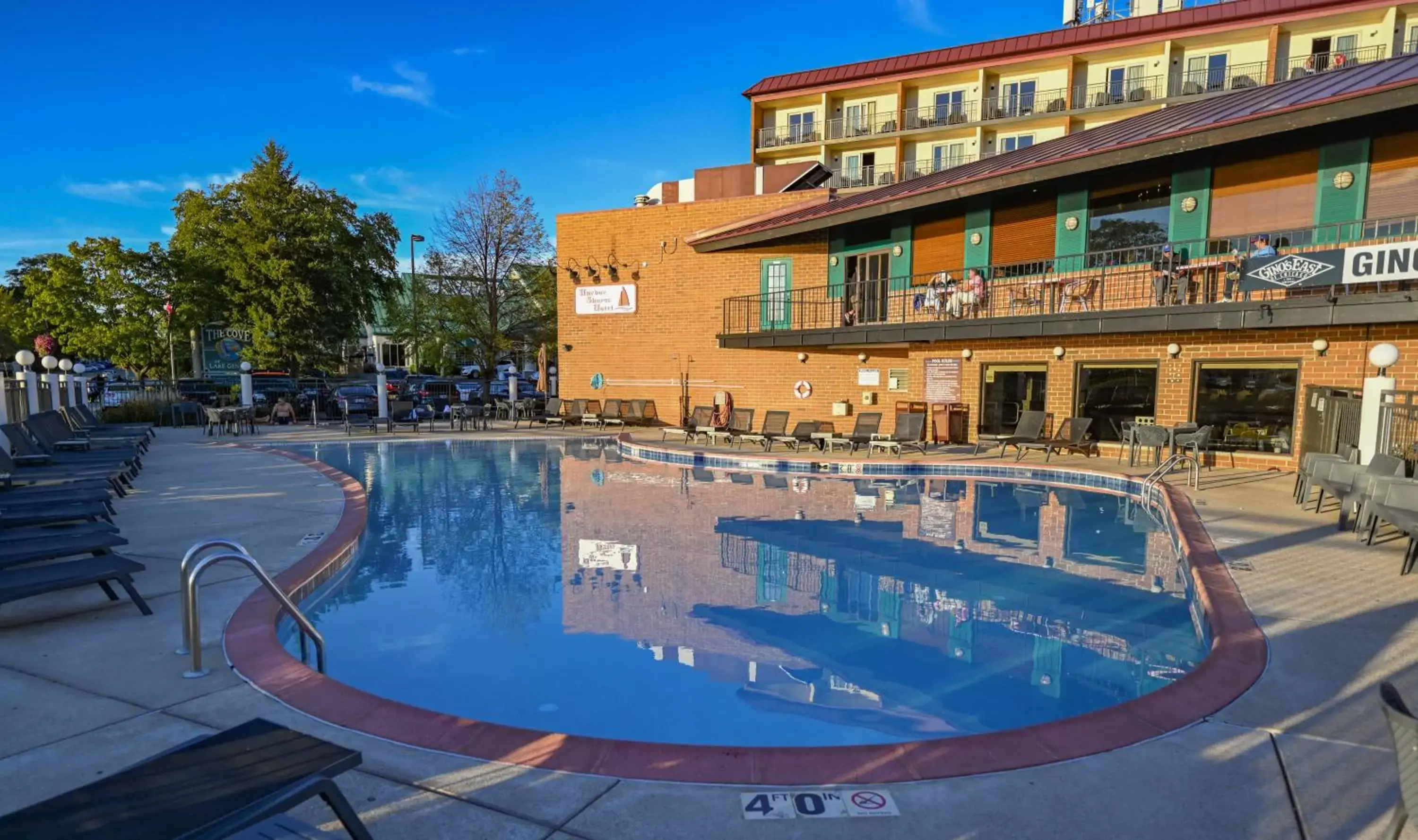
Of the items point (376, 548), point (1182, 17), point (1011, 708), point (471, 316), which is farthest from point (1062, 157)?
point (1182, 17)

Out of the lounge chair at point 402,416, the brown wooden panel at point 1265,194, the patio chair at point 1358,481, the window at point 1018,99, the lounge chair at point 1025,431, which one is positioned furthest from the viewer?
the window at point 1018,99

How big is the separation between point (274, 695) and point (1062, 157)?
1466 cm

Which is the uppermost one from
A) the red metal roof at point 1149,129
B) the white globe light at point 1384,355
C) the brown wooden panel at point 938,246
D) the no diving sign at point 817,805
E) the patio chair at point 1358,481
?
the red metal roof at point 1149,129

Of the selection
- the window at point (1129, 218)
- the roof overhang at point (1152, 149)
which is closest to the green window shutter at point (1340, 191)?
the roof overhang at point (1152, 149)

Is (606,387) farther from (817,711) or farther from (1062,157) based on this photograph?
(817,711)

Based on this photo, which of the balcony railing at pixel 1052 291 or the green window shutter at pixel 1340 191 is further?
the balcony railing at pixel 1052 291

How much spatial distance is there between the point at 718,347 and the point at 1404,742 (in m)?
17.8

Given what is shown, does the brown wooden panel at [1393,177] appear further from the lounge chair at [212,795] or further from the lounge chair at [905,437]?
the lounge chair at [212,795]

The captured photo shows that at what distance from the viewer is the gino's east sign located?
31.6 ft

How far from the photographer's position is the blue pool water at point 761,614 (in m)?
4.43

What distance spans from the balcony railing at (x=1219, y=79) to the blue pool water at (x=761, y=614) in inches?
1209

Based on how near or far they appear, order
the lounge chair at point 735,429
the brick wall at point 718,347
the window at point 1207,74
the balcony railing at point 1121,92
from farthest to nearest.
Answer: the balcony railing at point 1121,92 < the window at point 1207,74 < the lounge chair at point 735,429 < the brick wall at point 718,347

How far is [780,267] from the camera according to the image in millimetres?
18953

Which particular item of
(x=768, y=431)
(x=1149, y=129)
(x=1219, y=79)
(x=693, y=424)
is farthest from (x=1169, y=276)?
(x=1219, y=79)
